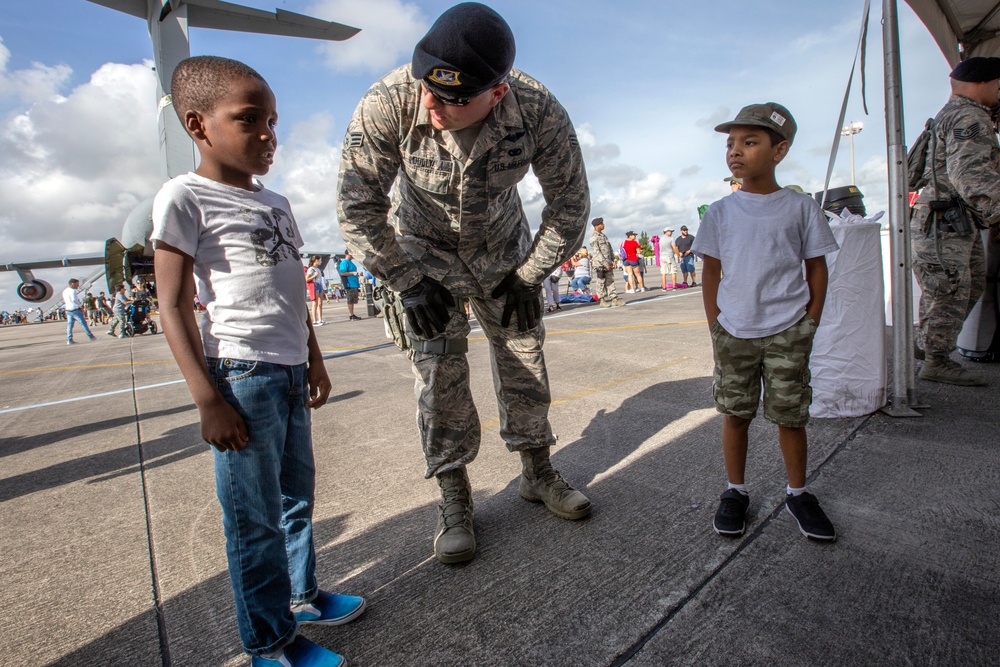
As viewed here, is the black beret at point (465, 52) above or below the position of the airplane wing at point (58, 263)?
below

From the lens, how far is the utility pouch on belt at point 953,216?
3461mm

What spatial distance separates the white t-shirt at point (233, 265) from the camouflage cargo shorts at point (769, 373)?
1.55 m

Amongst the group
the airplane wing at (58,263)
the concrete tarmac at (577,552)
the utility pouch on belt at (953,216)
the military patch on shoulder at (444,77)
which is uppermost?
the airplane wing at (58,263)

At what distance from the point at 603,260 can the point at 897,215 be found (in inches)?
303

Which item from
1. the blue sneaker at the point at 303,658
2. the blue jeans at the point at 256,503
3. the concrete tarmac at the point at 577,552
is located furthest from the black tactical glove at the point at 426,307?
the blue sneaker at the point at 303,658

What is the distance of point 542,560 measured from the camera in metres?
1.86

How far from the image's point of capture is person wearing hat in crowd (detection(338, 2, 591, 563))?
192 cm

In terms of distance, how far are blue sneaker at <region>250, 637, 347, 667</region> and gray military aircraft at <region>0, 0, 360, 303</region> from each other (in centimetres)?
578

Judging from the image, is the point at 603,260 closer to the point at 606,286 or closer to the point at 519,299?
the point at 606,286

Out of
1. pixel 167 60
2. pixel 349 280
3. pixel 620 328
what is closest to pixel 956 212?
pixel 620 328

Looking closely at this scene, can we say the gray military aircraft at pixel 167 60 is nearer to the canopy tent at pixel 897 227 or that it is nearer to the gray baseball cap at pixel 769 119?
the gray baseball cap at pixel 769 119

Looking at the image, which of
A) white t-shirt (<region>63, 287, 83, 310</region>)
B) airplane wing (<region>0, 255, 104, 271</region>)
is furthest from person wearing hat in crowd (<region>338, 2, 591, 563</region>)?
airplane wing (<region>0, 255, 104, 271</region>)

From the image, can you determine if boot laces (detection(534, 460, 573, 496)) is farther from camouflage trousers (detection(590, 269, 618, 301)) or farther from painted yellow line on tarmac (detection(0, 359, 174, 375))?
camouflage trousers (detection(590, 269, 618, 301))

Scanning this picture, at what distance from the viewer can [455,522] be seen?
2.00 metres
